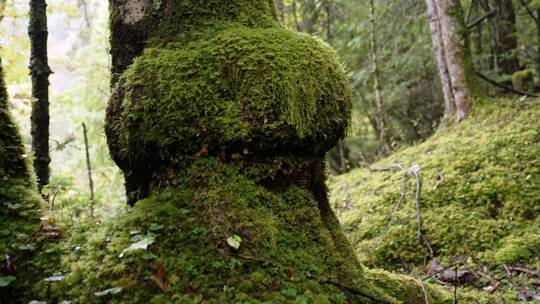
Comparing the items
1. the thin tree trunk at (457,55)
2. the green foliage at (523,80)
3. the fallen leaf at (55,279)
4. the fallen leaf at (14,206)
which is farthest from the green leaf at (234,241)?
the green foliage at (523,80)

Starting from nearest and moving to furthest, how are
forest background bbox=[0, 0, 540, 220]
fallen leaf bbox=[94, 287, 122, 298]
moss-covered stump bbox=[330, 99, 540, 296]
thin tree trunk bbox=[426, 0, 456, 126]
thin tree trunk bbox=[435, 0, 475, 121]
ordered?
fallen leaf bbox=[94, 287, 122, 298]
moss-covered stump bbox=[330, 99, 540, 296]
thin tree trunk bbox=[435, 0, 475, 121]
thin tree trunk bbox=[426, 0, 456, 126]
forest background bbox=[0, 0, 540, 220]

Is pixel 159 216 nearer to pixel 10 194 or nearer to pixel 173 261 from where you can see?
pixel 173 261

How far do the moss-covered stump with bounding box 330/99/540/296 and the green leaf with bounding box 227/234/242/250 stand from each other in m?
3.20

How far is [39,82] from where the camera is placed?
4250 millimetres

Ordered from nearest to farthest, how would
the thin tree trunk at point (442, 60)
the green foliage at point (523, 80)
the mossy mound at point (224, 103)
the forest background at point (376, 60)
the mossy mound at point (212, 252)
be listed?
the mossy mound at point (212, 252)
the mossy mound at point (224, 103)
the thin tree trunk at point (442, 60)
the green foliage at point (523, 80)
the forest background at point (376, 60)

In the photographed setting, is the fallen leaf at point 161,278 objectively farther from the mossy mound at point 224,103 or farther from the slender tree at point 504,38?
the slender tree at point 504,38

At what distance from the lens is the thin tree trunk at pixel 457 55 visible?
26.1ft

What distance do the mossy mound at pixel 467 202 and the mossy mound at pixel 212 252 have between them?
267 centimetres

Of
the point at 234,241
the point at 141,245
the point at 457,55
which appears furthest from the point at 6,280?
the point at 457,55

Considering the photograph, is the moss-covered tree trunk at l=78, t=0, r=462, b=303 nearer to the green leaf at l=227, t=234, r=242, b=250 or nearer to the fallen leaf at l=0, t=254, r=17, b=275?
the green leaf at l=227, t=234, r=242, b=250

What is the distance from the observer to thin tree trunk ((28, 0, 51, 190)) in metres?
4.18

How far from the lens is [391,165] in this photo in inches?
303

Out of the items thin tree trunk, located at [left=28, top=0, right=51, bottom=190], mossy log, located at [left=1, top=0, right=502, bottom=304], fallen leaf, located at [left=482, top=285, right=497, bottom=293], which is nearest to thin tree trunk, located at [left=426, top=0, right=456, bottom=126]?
fallen leaf, located at [left=482, top=285, right=497, bottom=293]

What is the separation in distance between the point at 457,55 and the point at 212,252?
7.25m
